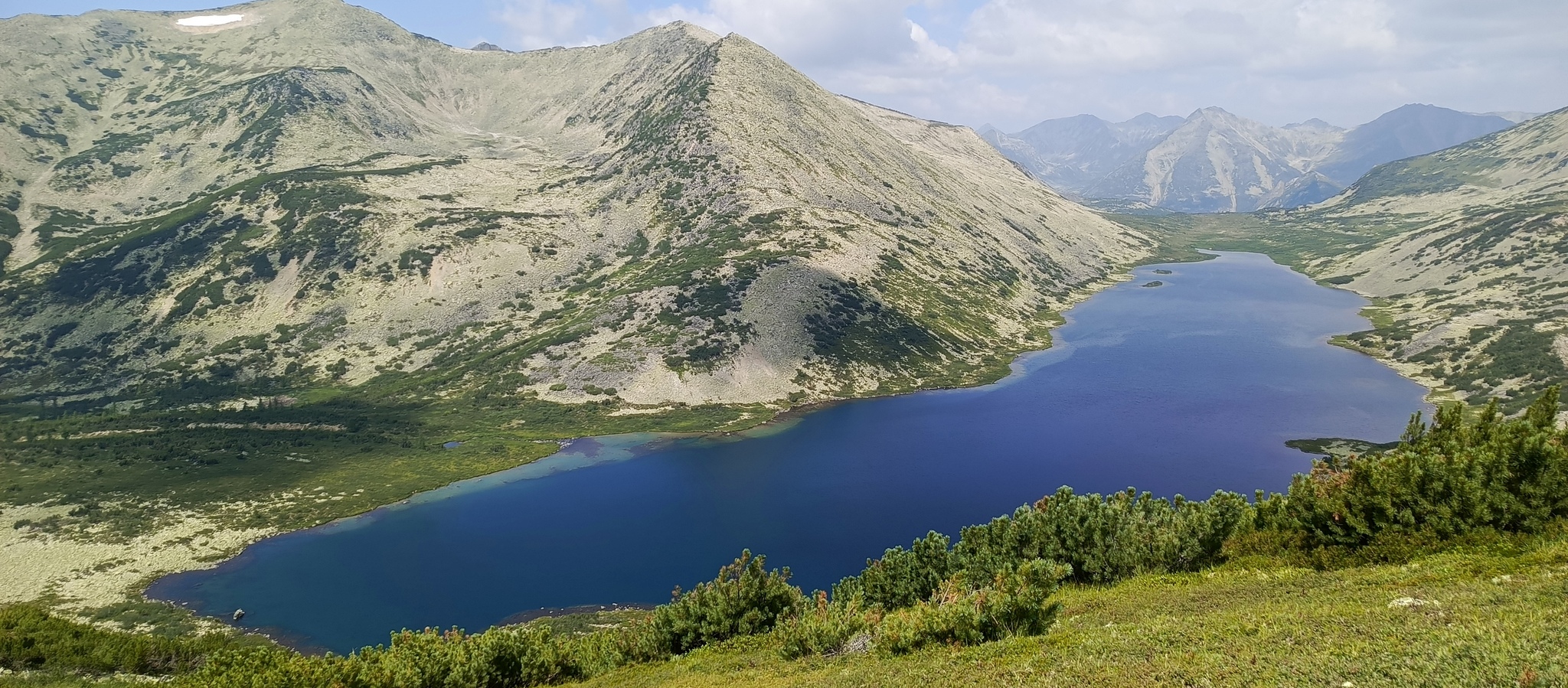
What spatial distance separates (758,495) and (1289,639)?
113m

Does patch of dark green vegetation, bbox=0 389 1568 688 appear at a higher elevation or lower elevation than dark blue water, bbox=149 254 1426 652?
higher

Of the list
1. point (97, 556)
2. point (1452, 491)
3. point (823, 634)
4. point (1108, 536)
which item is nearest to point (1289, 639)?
point (823, 634)

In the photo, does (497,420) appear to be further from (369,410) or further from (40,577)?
(40,577)

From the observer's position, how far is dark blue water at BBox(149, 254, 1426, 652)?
105375 millimetres

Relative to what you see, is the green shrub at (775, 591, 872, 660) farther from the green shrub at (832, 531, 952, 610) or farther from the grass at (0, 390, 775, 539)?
the grass at (0, 390, 775, 539)

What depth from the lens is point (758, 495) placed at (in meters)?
137

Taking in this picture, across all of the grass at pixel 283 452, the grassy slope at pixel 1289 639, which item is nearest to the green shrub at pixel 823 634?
the grassy slope at pixel 1289 639

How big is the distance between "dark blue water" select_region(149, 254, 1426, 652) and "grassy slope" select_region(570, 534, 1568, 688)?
65.2m

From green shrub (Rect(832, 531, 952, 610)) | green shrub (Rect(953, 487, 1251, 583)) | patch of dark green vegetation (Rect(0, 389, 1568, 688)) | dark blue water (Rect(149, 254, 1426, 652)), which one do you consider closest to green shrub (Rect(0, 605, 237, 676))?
patch of dark green vegetation (Rect(0, 389, 1568, 688))

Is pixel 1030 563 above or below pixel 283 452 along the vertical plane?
above

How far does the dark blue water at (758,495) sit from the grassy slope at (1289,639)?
6524 centimetres

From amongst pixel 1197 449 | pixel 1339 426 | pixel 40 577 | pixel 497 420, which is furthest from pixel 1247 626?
pixel 497 420

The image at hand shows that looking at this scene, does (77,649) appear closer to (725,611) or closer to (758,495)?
(725,611)

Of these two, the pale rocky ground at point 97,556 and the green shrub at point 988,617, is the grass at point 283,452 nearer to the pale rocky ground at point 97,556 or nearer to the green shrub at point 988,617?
the pale rocky ground at point 97,556
